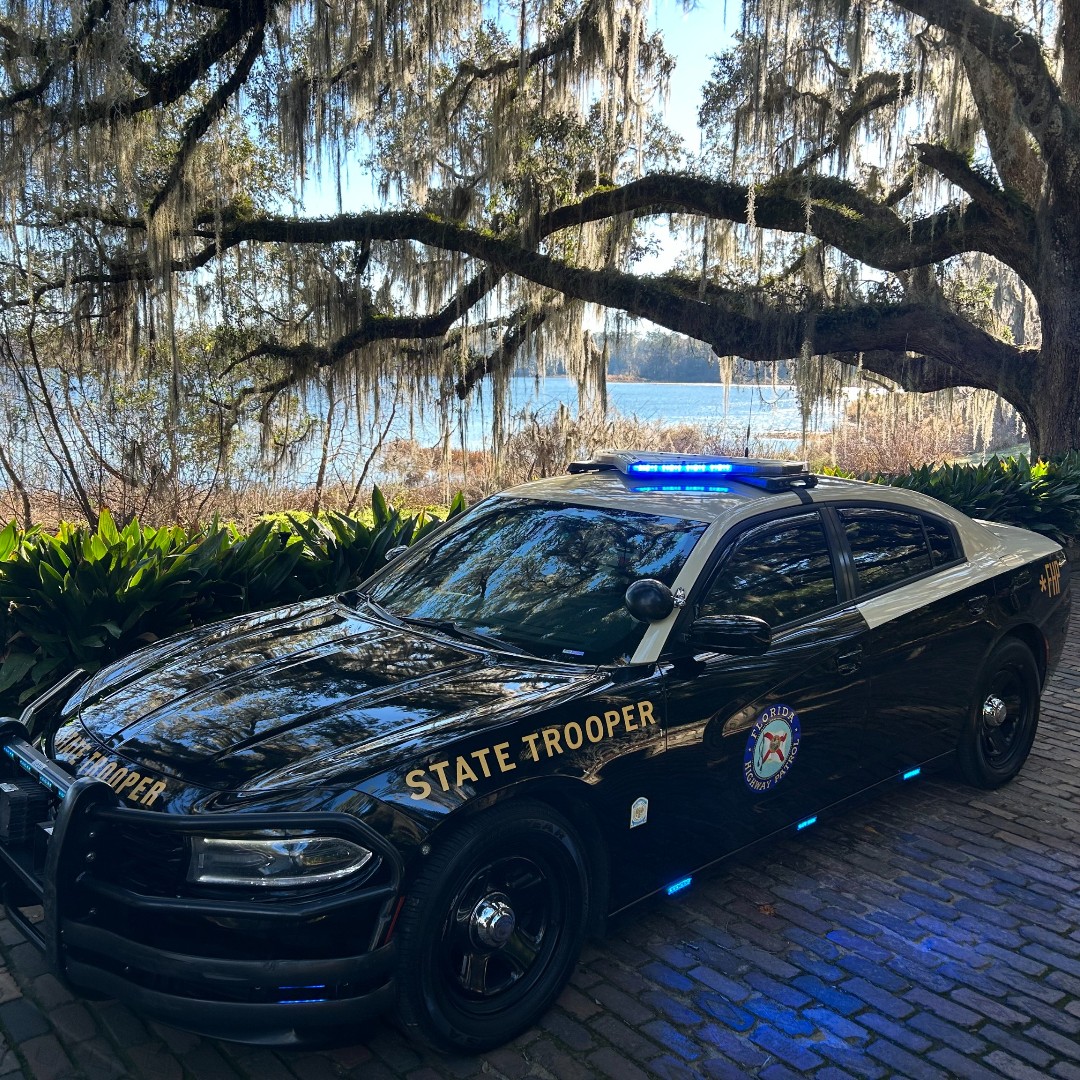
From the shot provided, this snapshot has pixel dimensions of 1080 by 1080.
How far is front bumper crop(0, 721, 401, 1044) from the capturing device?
2.52 metres

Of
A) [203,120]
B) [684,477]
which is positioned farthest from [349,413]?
[684,477]

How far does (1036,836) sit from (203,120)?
10.7 m

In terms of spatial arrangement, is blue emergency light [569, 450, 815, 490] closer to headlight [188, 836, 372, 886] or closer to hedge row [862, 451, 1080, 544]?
headlight [188, 836, 372, 886]

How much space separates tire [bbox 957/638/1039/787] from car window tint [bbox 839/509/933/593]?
67 centimetres

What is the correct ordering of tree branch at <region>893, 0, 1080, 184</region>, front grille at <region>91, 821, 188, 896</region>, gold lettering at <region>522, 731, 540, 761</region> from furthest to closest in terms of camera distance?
tree branch at <region>893, 0, 1080, 184</region> → gold lettering at <region>522, 731, 540, 761</region> → front grille at <region>91, 821, 188, 896</region>

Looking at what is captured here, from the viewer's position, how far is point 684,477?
4.25 metres

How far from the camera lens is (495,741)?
2.92 metres

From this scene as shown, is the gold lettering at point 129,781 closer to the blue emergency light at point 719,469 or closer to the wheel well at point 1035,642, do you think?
the blue emergency light at point 719,469

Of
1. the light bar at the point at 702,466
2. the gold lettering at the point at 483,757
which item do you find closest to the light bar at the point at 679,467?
the light bar at the point at 702,466

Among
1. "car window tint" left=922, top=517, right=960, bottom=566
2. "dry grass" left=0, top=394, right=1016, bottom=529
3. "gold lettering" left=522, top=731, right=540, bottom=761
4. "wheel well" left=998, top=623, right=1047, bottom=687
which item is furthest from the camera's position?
Answer: "dry grass" left=0, top=394, right=1016, bottom=529

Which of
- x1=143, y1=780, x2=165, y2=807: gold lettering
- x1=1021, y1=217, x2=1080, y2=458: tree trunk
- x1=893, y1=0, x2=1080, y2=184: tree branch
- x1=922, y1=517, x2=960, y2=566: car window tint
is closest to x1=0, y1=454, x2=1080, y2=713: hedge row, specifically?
x1=143, y1=780, x2=165, y2=807: gold lettering

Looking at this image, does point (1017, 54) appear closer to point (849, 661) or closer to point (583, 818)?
point (849, 661)

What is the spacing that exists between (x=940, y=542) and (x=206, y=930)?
3.68 meters

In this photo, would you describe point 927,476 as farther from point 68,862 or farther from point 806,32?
point 68,862
